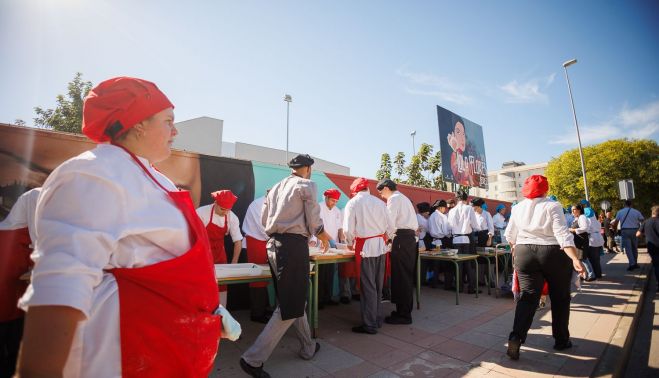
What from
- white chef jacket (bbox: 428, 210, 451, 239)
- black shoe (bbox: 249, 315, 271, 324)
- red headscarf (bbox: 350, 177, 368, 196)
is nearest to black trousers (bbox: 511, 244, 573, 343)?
red headscarf (bbox: 350, 177, 368, 196)

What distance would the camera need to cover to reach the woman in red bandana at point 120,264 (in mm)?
752

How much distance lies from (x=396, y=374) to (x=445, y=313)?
2.54 m

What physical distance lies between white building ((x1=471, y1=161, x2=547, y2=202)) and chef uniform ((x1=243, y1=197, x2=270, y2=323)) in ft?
240

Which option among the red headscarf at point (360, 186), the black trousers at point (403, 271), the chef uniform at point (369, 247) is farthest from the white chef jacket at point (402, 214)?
the red headscarf at point (360, 186)

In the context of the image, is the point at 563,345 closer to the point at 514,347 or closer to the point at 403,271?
the point at 514,347

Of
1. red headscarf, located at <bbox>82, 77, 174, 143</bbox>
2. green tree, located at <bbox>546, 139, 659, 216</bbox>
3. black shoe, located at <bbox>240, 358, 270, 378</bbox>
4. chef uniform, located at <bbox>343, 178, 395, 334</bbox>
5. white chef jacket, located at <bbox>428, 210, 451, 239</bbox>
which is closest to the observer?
red headscarf, located at <bbox>82, 77, 174, 143</bbox>

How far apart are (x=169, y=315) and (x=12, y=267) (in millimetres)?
2482

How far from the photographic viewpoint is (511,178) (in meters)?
72.4

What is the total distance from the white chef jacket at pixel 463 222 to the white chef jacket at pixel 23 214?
7497 millimetres

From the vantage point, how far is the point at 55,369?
0.74 meters

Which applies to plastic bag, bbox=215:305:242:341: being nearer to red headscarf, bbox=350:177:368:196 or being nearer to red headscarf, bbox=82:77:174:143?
red headscarf, bbox=82:77:174:143

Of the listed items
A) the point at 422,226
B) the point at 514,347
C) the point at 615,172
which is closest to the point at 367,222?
the point at 514,347

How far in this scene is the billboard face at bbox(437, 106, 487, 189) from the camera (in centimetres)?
1303

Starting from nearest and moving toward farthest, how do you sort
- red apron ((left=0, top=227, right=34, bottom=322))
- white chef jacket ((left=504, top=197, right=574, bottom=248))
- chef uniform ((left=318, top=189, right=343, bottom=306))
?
red apron ((left=0, top=227, right=34, bottom=322)) < white chef jacket ((left=504, top=197, right=574, bottom=248)) < chef uniform ((left=318, top=189, right=343, bottom=306))
